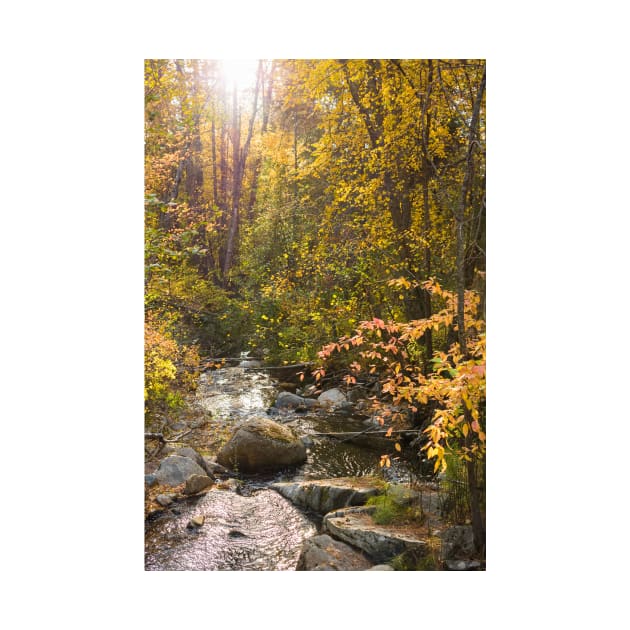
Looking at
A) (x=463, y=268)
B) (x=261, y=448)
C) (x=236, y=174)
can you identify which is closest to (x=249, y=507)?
(x=261, y=448)

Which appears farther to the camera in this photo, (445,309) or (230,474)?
(230,474)

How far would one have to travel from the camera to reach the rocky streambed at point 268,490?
221 centimetres

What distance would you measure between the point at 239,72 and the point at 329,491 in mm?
2451

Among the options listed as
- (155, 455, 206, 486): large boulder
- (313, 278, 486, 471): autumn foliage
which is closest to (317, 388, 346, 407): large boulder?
(313, 278, 486, 471): autumn foliage

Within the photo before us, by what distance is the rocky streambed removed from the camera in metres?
2.21

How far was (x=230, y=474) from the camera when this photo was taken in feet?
8.42

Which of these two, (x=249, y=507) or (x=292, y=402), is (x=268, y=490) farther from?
(x=292, y=402)

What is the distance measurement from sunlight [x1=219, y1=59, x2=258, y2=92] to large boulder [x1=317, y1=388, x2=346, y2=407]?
1.84 meters

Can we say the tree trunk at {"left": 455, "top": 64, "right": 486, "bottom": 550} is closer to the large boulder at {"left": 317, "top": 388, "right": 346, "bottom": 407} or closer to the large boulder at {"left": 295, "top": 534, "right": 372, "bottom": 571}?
the large boulder at {"left": 295, "top": 534, "right": 372, "bottom": 571}

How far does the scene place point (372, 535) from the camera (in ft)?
7.24
